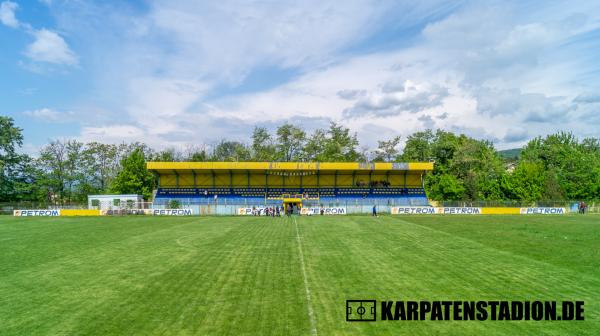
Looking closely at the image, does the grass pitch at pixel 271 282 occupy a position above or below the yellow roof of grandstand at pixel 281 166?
below

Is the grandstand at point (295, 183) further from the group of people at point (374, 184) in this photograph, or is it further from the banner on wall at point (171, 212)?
the banner on wall at point (171, 212)

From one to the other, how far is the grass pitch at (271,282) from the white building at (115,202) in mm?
28594

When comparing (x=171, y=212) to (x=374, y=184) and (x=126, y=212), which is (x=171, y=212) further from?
(x=374, y=184)

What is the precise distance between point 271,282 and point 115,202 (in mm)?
45511

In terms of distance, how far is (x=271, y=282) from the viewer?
41.0 feet

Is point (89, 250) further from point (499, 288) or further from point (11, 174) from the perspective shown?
point (11, 174)

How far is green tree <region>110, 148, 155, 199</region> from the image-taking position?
6794 centimetres

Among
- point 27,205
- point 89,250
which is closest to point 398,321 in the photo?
point 89,250

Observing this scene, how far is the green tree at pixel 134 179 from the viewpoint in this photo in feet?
223

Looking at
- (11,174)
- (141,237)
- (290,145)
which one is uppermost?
(290,145)

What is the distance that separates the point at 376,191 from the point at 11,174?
6571cm

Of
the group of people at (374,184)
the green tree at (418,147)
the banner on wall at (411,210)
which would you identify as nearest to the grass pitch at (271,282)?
the banner on wall at (411,210)

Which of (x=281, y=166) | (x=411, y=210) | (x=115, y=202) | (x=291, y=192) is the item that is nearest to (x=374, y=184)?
(x=411, y=210)

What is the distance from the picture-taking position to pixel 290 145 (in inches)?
3543
